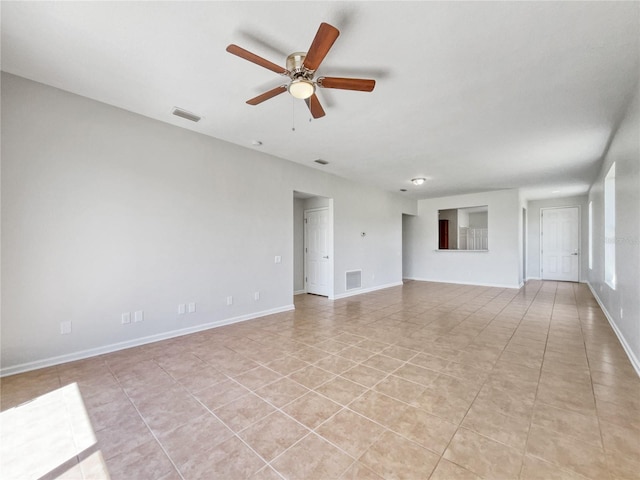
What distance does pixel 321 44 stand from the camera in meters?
1.81

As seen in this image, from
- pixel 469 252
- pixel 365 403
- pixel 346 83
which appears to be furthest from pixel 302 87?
pixel 469 252

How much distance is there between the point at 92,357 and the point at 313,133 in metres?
3.70

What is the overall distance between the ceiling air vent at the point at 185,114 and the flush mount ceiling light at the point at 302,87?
1.73 metres

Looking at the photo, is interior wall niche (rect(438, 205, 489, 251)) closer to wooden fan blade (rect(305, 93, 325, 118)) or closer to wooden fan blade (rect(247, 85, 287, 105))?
wooden fan blade (rect(305, 93, 325, 118))

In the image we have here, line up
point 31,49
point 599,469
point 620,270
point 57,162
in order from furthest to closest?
point 620,270, point 57,162, point 31,49, point 599,469

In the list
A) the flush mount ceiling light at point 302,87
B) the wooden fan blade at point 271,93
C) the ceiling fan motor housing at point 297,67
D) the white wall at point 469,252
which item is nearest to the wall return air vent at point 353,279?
the white wall at point 469,252

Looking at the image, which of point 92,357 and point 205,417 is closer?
point 205,417

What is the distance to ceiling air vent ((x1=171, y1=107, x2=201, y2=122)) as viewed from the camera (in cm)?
325

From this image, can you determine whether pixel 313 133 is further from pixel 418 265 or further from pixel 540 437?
pixel 418 265

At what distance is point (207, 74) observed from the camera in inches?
101

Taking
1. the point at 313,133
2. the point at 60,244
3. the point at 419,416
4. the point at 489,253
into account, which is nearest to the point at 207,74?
the point at 313,133

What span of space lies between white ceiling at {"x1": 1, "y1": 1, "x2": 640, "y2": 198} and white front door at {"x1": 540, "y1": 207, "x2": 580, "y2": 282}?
218 inches

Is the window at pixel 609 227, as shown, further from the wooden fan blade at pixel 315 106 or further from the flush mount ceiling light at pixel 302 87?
the flush mount ceiling light at pixel 302 87

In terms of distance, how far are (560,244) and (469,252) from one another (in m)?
3.06
